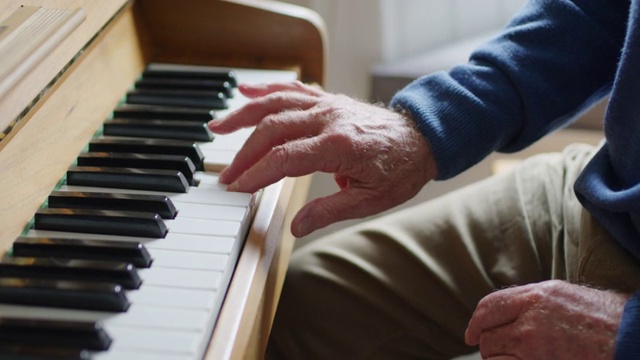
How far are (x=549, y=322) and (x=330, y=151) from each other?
286 mm

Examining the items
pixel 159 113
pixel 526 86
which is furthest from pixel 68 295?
pixel 526 86

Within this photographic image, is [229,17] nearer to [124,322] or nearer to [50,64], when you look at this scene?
[50,64]

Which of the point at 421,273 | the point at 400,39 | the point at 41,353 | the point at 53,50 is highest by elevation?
the point at 53,50

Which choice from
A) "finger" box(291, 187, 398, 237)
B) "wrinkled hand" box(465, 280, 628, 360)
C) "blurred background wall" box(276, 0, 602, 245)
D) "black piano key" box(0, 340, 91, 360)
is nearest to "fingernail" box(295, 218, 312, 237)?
"finger" box(291, 187, 398, 237)

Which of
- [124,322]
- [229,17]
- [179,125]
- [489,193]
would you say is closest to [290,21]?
[229,17]

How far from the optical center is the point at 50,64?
35.2 inches

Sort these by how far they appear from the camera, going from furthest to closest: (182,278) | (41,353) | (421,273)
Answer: (421,273)
(182,278)
(41,353)

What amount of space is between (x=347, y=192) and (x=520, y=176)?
33 cm

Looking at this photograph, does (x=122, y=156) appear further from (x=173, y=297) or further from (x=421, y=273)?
(x=421, y=273)

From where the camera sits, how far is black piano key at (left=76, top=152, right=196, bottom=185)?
0.92 m

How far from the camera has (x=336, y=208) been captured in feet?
2.99

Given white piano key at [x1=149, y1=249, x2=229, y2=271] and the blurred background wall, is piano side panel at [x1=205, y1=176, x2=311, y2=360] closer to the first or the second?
white piano key at [x1=149, y1=249, x2=229, y2=271]

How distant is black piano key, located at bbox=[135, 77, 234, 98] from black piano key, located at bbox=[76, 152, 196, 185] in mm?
201

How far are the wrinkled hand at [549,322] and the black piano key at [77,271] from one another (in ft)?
1.14
